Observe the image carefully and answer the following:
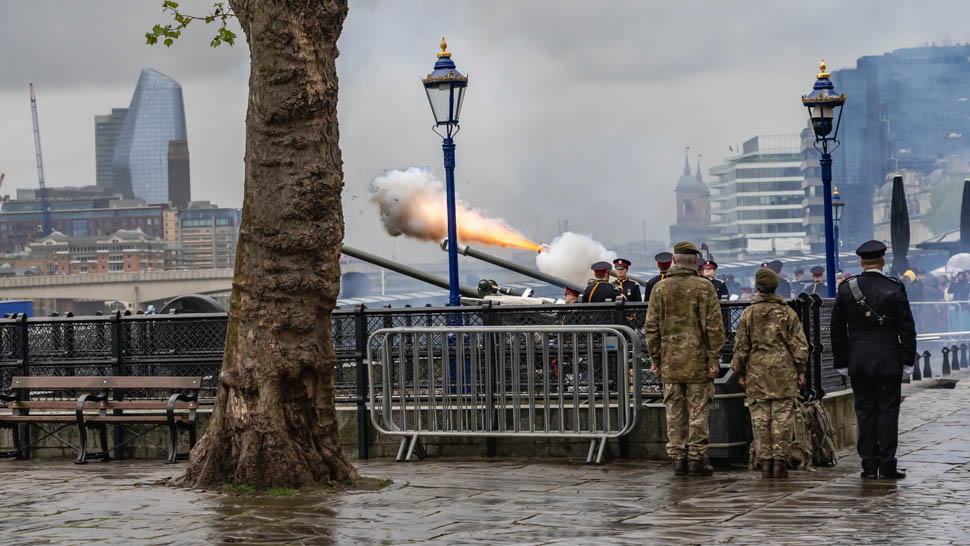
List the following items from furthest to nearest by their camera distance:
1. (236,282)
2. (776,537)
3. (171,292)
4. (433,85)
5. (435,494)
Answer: (171,292), (433,85), (236,282), (435,494), (776,537)

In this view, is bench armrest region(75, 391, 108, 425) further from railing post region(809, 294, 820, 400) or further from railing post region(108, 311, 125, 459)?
railing post region(809, 294, 820, 400)

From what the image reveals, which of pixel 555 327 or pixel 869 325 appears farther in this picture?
pixel 555 327

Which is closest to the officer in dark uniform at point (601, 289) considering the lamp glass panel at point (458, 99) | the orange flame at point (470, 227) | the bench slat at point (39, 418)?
the lamp glass panel at point (458, 99)

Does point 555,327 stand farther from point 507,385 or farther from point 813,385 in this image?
point 813,385

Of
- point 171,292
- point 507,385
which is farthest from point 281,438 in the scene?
point 171,292

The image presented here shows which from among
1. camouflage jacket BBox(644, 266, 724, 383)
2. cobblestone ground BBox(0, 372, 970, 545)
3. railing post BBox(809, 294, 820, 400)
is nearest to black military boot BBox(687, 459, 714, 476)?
cobblestone ground BBox(0, 372, 970, 545)

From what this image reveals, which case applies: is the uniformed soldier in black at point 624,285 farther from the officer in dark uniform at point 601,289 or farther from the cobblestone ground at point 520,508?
the cobblestone ground at point 520,508

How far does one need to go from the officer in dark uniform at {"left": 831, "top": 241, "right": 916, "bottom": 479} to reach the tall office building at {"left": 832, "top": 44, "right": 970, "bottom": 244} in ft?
558

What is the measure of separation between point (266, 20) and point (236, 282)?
1.93 meters

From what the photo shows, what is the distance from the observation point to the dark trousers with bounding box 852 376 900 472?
34.7 ft

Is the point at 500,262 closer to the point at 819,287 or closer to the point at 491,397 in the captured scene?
the point at 819,287

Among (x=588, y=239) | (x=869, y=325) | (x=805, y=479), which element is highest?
(x=588, y=239)

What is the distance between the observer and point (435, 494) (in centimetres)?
997

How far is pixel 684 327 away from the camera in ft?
36.7
